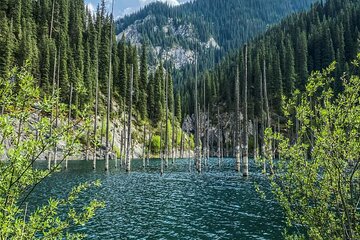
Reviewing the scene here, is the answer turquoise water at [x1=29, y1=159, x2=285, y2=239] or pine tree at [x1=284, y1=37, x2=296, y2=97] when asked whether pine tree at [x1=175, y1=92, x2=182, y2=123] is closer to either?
pine tree at [x1=284, y1=37, x2=296, y2=97]

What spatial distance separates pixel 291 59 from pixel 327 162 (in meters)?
120

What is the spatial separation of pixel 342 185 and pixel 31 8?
4210 inches

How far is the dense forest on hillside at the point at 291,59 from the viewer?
11281 centimetres

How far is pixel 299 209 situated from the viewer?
332 inches

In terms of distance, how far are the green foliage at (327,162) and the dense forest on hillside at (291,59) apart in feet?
324

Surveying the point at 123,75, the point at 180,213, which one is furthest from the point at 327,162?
the point at 123,75

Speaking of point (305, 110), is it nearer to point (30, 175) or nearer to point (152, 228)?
point (30, 175)

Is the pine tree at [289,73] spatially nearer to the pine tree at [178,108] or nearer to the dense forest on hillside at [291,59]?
the dense forest on hillside at [291,59]

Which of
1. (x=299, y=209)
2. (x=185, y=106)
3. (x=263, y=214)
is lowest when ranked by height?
(x=263, y=214)

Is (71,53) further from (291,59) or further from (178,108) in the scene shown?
(291,59)

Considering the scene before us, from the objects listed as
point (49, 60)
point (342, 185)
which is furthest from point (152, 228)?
point (49, 60)

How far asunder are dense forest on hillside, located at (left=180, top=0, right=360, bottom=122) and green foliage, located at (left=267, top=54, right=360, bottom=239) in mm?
98741

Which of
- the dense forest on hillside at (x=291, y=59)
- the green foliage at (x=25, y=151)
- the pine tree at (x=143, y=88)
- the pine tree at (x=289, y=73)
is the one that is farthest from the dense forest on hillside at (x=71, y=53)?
the green foliage at (x=25, y=151)

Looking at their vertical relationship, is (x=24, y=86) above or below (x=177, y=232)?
above
